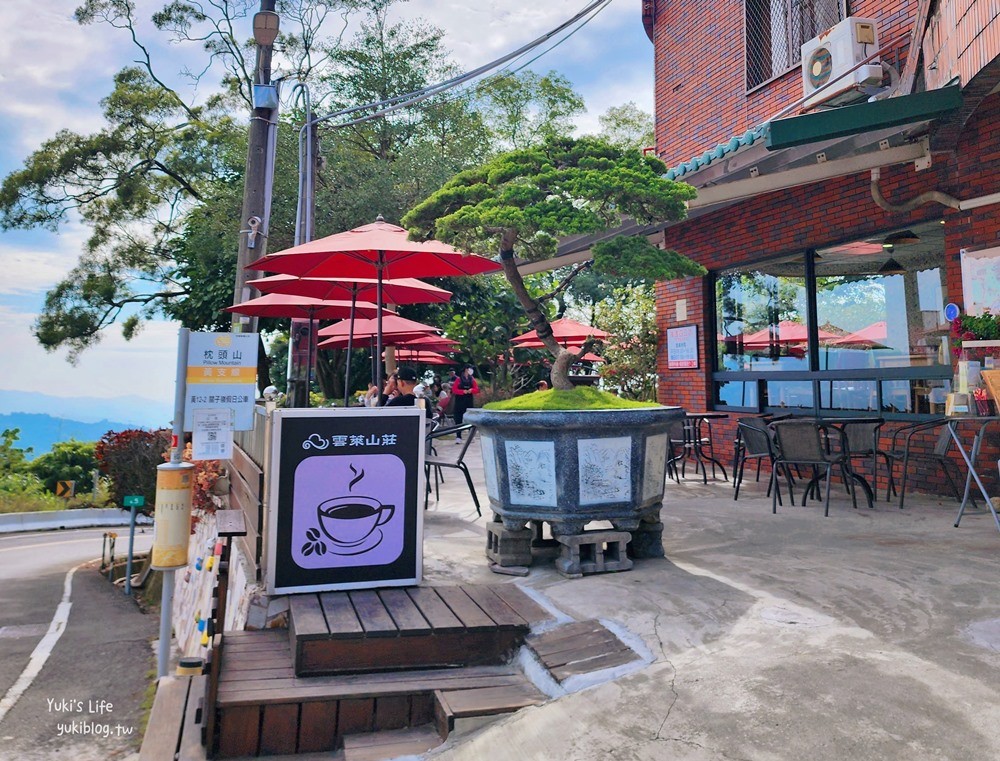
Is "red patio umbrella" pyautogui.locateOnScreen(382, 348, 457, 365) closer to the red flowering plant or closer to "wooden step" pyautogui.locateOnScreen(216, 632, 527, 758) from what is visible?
the red flowering plant

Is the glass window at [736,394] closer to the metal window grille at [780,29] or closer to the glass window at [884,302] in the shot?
the glass window at [884,302]

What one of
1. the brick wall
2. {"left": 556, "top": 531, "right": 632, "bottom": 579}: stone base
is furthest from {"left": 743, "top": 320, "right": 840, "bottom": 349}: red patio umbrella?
{"left": 556, "top": 531, "right": 632, "bottom": 579}: stone base

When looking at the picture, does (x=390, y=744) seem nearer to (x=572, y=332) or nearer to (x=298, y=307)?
(x=298, y=307)

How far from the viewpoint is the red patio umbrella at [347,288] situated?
8.03 meters

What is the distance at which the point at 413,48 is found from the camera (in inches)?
979

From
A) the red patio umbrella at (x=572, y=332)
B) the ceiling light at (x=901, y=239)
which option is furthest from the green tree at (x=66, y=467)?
the ceiling light at (x=901, y=239)

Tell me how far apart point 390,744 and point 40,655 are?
29.1 ft

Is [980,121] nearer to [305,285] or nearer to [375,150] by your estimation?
[305,285]

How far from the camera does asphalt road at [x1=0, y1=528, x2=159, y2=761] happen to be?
6.14 m

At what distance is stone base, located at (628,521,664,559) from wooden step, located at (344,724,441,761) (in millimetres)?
1860

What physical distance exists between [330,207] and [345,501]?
1554cm

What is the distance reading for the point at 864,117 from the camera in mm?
5348

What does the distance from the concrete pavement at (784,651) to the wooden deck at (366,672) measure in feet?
0.93

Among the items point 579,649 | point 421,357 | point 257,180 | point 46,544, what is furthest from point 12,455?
point 579,649
